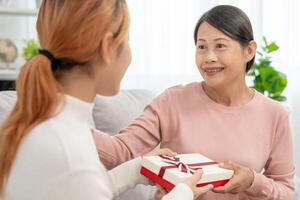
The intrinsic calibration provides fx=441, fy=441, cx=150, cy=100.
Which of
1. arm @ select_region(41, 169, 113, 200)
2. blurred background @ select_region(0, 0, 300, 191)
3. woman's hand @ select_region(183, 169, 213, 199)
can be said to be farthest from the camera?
blurred background @ select_region(0, 0, 300, 191)

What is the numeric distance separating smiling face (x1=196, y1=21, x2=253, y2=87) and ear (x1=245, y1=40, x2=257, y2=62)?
2 centimetres

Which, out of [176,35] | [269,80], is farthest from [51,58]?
[176,35]

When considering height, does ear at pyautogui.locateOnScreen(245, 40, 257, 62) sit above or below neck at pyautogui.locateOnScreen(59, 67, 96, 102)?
below

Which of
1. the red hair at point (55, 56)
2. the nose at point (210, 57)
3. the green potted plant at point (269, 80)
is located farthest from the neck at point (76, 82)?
the green potted plant at point (269, 80)

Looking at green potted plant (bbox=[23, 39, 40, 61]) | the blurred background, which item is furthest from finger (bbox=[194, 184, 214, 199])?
the blurred background

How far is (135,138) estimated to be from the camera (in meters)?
1.50

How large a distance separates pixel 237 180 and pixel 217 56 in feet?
1.41

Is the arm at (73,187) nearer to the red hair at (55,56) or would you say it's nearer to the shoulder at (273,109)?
the red hair at (55,56)

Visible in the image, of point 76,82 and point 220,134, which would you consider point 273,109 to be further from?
point 76,82

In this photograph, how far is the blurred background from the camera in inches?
111

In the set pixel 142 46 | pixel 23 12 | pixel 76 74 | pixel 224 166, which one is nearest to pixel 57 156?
pixel 76 74

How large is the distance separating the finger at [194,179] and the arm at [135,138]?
1.25ft

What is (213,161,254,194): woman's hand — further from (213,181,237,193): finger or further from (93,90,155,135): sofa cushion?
(93,90,155,135): sofa cushion

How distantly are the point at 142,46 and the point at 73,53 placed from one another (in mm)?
1991
